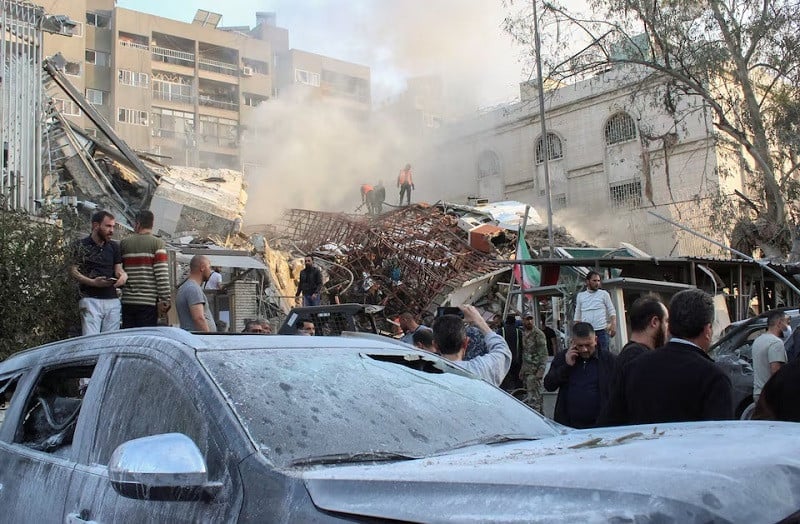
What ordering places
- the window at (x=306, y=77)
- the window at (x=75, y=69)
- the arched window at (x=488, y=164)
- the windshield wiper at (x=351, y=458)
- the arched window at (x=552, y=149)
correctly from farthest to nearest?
1. the window at (x=306, y=77)
2. the window at (x=75, y=69)
3. the arched window at (x=488, y=164)
4. the arched window at (x=552, y=149)
5. the windshield wiper at (x=351, y=458)

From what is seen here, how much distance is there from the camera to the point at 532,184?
36.4 metres

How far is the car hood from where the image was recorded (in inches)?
54.9

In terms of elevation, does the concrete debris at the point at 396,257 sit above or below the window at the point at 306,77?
below

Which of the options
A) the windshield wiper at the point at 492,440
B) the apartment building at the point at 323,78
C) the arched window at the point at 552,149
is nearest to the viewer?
the windshield wiper at the point at 492,440

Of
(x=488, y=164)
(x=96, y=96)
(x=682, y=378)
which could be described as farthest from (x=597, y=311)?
(x=96, y=96)

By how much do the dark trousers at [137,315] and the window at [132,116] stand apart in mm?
41809

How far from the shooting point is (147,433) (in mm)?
2426

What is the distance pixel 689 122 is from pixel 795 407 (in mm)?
30347

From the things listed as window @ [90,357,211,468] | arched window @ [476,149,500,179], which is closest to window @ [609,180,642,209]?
arched window @ [476,149,500,179]

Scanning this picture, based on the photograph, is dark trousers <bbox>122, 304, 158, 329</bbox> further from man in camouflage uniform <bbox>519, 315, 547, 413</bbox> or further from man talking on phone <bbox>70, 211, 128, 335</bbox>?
man in camouflage uniform <bbox>519, 315, 547, 413</bbox>

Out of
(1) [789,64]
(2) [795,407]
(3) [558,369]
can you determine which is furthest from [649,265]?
(2) [795,407]

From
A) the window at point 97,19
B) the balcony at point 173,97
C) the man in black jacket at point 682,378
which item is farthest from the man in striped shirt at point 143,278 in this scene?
the window at point 97,19

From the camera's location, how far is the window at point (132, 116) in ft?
145

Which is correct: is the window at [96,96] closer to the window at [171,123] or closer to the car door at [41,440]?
the window at [171,123]
